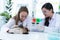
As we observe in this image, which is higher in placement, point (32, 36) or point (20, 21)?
point (20, 21)

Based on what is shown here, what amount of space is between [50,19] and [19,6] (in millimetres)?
286

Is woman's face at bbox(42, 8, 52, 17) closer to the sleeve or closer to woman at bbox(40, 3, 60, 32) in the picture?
woman at bbox(40, 3, 60, 32)

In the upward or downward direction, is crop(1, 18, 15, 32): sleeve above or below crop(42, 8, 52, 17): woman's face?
below

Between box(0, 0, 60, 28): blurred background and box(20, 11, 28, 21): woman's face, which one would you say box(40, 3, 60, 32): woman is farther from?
box(20, 11, 28, 21): woman's face

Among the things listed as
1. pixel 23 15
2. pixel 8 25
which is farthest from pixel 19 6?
pixel 8 25

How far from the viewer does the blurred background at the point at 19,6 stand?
121 centimetres

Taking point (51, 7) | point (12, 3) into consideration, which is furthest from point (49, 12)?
point (12, 3)

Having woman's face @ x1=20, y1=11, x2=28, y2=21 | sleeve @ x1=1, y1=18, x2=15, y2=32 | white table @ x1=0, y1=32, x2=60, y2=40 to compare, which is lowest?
white table @ x1=0, y1=32, x2=60, y2=40

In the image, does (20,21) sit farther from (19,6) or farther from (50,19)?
(50,19)

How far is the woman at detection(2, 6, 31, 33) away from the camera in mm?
1233

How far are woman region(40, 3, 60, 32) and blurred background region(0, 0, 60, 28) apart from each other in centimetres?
3

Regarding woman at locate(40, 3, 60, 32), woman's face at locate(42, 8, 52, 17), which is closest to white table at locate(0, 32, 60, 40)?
woman at locate(40, 3, 60, 32)

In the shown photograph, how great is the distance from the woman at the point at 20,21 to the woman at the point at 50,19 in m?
0.14

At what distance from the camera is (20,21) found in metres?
1.25
